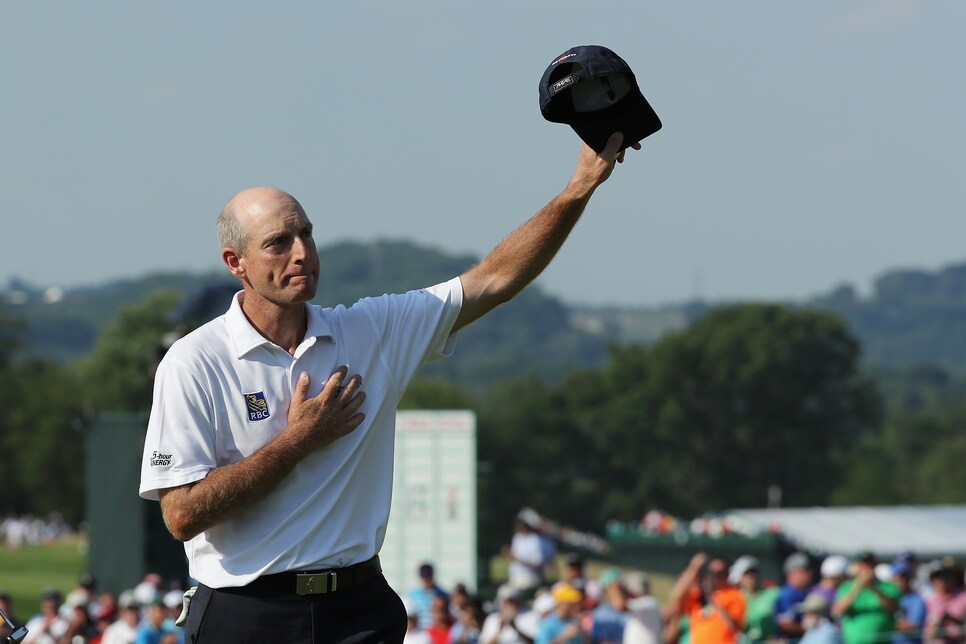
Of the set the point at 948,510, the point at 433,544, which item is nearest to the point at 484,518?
the point at 433,544

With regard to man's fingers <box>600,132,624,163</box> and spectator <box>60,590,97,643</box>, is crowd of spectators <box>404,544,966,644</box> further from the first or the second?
man's fingers <box>600,132,624,163</box>

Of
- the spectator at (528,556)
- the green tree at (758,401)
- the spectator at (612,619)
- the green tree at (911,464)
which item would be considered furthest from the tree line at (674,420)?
the spectator at (612,619)

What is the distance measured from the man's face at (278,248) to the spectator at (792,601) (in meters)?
9.98

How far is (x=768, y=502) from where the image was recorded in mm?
101438

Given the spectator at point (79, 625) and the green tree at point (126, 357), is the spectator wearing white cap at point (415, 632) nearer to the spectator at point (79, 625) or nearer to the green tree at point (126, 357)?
the spectator at point (79, 625)

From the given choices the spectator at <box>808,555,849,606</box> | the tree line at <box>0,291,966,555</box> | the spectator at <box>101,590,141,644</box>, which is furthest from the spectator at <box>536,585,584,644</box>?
the tree line at <box>0,291,966,555</box>

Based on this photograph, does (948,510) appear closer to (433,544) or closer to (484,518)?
(484,518)

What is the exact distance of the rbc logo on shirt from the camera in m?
4.08

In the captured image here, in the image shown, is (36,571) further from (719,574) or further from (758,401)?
(758,401)

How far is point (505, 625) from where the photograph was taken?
13.9 metres

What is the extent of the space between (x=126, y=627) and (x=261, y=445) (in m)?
10.0

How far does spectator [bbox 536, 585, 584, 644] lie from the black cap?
9465 mm

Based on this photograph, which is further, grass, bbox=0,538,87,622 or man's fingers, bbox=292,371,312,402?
grass, bbox=0,538,87,622

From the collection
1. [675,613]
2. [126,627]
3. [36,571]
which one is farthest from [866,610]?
[36,571]
